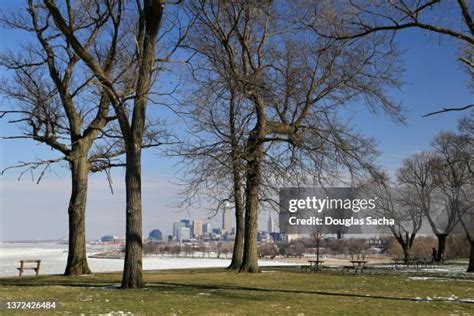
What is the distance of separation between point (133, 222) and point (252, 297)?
4416mm

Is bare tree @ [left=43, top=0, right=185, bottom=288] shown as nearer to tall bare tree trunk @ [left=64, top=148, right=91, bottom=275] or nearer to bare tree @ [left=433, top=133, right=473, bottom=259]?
tall bare tree trunk @ [left=64, top=148, right=91, bottom=275]

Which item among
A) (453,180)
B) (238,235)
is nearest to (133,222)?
(238,235)

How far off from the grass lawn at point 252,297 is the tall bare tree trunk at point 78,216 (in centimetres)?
335

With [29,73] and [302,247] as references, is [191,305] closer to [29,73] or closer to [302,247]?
[29,73]

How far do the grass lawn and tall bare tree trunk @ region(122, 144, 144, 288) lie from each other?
58 cm

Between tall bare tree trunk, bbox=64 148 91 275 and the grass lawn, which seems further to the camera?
tall bare tree trunk, bbox=64 148 91 275

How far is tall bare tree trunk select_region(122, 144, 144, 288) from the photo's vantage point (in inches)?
620

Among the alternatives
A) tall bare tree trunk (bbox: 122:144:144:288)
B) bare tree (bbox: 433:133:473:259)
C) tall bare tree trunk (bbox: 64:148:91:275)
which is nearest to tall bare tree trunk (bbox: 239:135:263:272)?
tall bare tree trunk (bbox: 64:148:91:275)

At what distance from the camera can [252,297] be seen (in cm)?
1361

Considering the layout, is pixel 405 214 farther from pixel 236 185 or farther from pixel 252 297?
pixel 252 297

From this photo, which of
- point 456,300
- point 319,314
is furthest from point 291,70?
point 319,314

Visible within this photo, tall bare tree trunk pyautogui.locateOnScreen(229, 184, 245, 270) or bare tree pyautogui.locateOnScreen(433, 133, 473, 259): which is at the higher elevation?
bare tree pyautogui.locateOnScreen(433, 133, 473, 259)

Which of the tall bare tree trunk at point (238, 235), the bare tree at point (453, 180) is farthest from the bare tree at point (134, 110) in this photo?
the bare tree at point (453, 180)

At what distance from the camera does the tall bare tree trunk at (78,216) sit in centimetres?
2156
